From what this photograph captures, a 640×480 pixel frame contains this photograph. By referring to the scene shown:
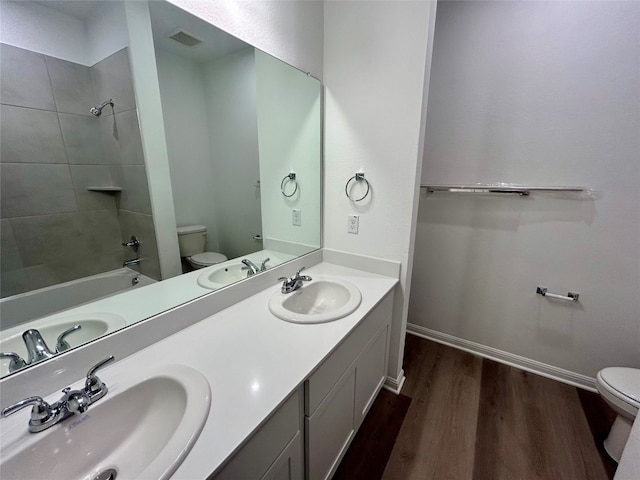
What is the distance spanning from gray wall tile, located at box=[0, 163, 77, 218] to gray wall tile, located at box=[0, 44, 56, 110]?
161 millimetres

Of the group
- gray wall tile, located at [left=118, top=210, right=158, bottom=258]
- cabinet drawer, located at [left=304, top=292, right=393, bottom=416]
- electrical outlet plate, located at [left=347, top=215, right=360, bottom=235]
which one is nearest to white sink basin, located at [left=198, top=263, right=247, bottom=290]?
gray wall tile, located at [left=118, top=210, right=158, bottom=258]

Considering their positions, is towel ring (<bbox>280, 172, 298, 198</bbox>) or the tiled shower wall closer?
the tiled shower wall

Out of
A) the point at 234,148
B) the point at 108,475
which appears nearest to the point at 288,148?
the point at 234,148

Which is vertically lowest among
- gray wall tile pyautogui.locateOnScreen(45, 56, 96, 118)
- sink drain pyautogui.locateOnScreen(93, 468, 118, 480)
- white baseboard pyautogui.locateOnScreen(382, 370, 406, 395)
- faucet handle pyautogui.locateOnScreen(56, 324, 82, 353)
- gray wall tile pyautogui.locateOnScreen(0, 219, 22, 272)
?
white baseboard pyautogui.locateOnScreen(382, 370, 406, 395)

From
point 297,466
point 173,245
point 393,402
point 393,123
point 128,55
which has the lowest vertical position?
point 393,402

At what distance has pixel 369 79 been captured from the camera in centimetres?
138

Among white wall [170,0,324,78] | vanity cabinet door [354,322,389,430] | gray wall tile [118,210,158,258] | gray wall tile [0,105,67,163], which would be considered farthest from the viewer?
vanity cabinet door [354,322,389,430]

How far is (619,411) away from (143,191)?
2271 millimetres

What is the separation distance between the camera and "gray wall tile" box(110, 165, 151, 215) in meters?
0.84

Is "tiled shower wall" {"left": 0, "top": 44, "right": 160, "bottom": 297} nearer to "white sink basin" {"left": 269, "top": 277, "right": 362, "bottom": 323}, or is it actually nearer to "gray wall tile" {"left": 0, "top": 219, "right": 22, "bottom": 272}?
"gray wall tile" {"left": 0, "top": 219, "right": 22, "bottom": 272}

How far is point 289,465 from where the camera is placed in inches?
31.3

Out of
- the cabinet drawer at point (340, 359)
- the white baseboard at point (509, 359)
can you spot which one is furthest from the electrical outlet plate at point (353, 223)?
the white baseboard at point (509, 359)

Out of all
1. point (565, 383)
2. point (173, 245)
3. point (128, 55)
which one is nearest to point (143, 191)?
point (173, 245)

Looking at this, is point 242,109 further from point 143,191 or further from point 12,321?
point 12,321
